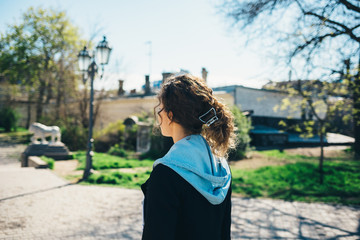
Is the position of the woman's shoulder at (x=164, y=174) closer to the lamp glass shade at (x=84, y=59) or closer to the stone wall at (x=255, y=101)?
the lamp glass shade at (x=84, y=59)

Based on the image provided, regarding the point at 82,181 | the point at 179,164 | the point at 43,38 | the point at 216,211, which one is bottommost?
the point at 82,181

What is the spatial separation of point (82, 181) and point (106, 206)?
3275 mm

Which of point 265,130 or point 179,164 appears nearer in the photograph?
point 179,164

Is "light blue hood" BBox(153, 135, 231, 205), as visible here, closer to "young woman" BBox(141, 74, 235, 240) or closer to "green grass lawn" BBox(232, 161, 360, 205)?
"young woman" BBox(141, 74, 235, 240)

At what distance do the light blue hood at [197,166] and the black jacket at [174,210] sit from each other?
0.09 ft

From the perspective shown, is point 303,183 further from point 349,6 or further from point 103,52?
point 103,52

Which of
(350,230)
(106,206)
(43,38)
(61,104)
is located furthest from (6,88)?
(350,230)

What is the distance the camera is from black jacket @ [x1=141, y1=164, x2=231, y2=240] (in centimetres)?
120

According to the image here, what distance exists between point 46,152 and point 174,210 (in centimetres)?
1521

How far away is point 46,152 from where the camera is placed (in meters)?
14.6

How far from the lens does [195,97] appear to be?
1387 mm

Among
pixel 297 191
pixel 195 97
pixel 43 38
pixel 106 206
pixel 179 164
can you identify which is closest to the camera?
pixel 179 164

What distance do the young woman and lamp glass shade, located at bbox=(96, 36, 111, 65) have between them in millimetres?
9169

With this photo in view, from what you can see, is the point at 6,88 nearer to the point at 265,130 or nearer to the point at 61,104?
the point at 61,104
